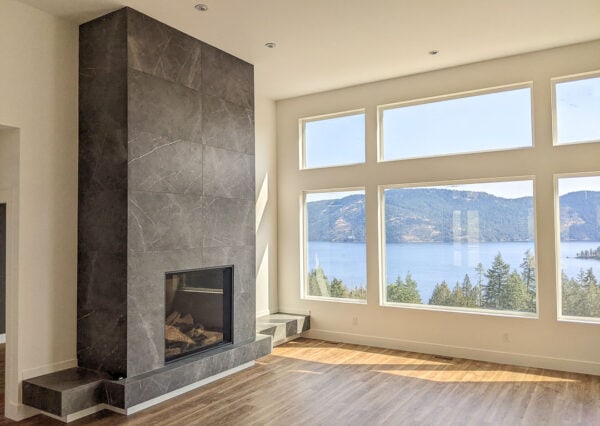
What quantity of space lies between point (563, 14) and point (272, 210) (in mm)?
4284

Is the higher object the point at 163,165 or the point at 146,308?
the point at 163,165

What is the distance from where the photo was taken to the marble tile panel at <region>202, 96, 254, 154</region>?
16.0ft

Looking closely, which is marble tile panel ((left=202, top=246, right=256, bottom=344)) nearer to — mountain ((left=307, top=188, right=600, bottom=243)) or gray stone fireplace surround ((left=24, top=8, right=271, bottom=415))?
gray stone fireplace surround ((left=24, top=8, right=271, bottom=415))

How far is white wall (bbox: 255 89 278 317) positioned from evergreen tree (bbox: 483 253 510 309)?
2.95 m

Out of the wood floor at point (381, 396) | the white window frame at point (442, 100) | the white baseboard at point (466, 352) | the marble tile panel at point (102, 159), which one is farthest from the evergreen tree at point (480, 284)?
the marble tile panel at point (102, 159)

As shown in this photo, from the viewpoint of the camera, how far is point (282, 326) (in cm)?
605

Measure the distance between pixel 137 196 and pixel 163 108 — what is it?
2.97 feet

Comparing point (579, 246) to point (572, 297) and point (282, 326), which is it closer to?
point (572, 297)

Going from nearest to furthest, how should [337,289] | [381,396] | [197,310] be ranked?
[381,396], [197,310], [337,289]

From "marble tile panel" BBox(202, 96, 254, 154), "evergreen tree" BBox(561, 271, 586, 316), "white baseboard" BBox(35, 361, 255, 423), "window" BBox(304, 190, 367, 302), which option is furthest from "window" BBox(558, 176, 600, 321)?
"white baseboard" BBox(35, 361, 255, 423)

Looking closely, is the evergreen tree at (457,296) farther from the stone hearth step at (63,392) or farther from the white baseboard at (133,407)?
the stone hearth step at (63,392)

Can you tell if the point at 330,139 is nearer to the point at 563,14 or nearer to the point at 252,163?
the point at 252,163

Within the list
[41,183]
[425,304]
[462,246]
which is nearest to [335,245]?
[425,304]

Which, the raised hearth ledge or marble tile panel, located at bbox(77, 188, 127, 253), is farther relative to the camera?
marble tile panel, located at bbox(77, 188, 127, 253)
